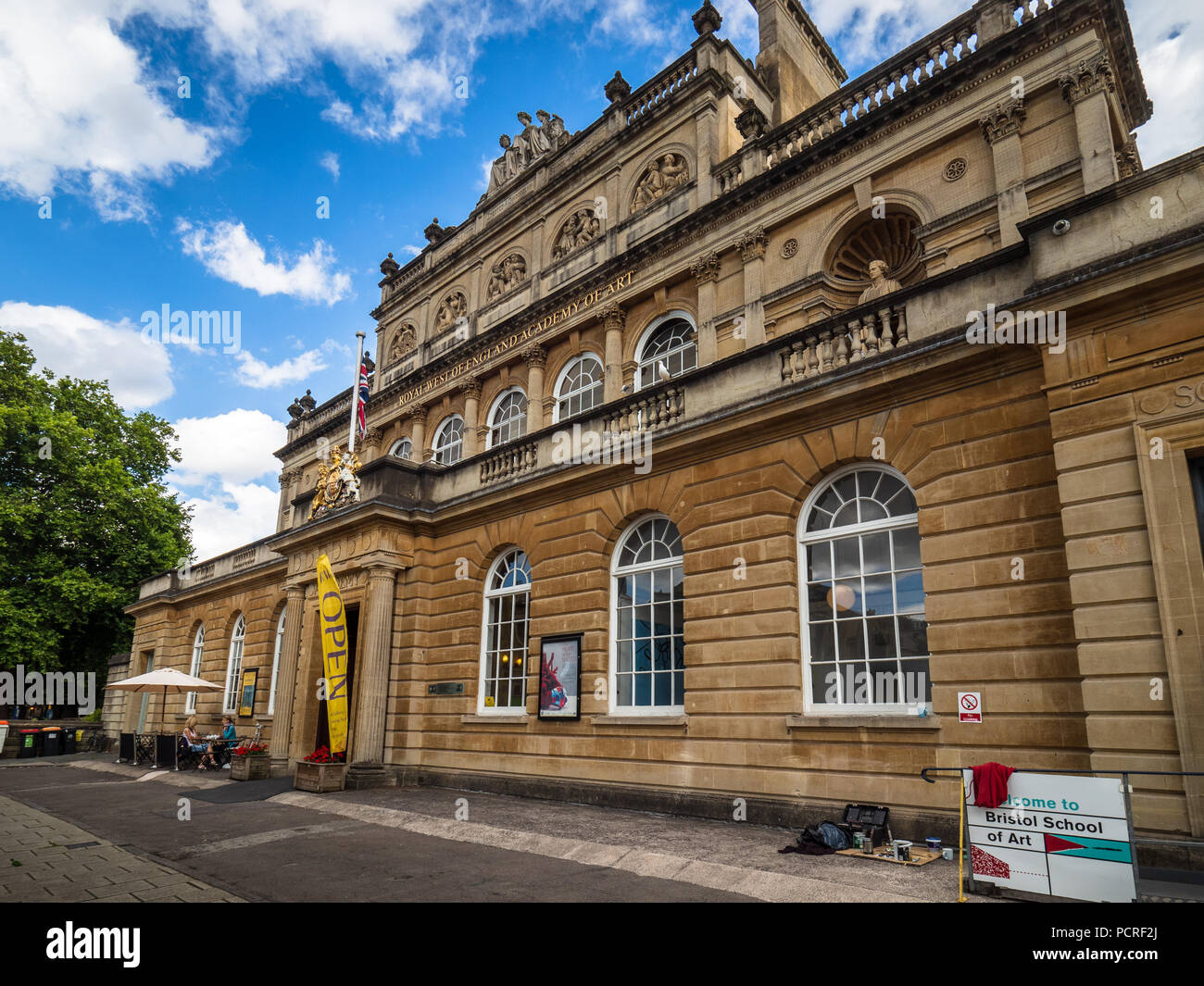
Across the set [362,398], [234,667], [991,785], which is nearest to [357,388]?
[362,398]

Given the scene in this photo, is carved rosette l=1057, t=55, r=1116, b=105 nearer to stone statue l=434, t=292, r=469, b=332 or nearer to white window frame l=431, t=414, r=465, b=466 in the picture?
white window frame l=431, t=414, r=465, b=466

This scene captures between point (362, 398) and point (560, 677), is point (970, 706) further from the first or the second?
point (362, 398)

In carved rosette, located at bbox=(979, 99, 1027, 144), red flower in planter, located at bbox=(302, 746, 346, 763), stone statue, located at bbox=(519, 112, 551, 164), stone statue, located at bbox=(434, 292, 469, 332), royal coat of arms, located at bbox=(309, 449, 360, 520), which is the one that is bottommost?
red flower in planter, located at bbox=(302, 746, 346, 763)

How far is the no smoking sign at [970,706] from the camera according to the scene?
8.66 m

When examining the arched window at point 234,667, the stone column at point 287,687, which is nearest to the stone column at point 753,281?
the stone column at point 287,687

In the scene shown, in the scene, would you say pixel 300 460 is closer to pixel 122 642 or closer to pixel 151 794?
pixel 122 642

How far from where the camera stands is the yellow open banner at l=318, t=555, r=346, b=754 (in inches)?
600

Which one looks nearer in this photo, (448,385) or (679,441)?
(679,441)

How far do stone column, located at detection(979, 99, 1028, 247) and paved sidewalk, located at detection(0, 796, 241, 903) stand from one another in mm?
14040

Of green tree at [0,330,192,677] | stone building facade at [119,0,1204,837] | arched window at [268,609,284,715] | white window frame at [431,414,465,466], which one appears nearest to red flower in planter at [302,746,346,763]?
stone building facade at [119,0,1204,837]

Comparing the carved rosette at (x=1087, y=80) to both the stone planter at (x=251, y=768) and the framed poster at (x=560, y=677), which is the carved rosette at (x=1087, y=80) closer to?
the framed poster at (x=560, y=677)
